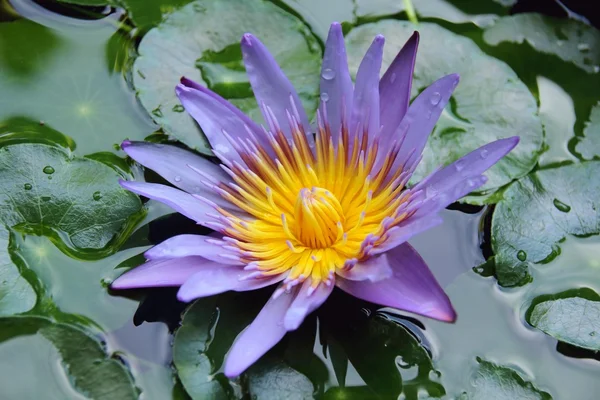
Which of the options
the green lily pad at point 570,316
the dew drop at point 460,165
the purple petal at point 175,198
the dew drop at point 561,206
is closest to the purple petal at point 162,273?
the purple petal at point 175,198

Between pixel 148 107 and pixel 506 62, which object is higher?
pixel 148 107

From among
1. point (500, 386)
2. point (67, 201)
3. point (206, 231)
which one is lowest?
point (500, 386)

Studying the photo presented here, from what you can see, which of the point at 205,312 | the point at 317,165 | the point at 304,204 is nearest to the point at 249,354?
the point at 205,312

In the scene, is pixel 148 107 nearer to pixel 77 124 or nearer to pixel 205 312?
pixel 77 124

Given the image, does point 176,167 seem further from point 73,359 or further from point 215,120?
point 73,359

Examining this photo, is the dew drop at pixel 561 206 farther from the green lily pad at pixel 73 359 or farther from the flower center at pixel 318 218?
the green lily pad at pixel 73 359

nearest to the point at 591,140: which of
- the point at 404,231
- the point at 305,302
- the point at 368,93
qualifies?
the point at 368,93

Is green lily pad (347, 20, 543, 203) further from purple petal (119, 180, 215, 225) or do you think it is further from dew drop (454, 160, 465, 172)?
purple petal (119, 180, 215, 225)
